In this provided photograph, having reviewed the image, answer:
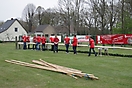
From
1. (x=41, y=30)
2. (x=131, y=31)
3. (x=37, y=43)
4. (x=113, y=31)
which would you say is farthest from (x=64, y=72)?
(x=41, y=30)

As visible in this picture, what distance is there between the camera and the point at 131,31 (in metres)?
45.4

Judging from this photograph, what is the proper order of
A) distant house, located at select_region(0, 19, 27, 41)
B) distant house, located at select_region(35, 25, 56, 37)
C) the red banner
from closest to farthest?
the red banner → distant house, located at select_region(0, 19, 27, 41) → distant house, located at select_region(35, 25, 56, 37)

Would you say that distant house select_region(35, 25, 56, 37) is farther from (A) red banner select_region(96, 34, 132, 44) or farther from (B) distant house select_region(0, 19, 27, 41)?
(A) red banner select_region(96, 34, 132, 44)

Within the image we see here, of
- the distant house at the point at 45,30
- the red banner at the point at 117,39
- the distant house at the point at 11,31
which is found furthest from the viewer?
the distant house at the point at 45,30

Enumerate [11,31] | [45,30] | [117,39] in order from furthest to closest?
[45,30] < [11,31] < [117,39]

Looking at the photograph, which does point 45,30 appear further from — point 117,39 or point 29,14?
point 117,39

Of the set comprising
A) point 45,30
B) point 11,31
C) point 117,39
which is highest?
point 45,30

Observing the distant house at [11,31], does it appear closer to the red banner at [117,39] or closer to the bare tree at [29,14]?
the bare tree at [29,14]

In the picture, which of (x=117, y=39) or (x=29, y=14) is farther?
(x=29, y=14)

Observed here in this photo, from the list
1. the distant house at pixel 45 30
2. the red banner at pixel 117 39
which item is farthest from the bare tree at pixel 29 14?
the red banner at pixel 117 39

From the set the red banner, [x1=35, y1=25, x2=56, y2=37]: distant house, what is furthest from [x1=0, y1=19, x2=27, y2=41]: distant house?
the red banner

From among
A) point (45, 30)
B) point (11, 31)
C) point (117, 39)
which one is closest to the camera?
point (117, 39)

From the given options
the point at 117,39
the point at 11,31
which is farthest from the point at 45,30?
the point at 117,39

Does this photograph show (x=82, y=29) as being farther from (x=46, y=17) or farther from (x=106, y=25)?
(x=46, y=17)
